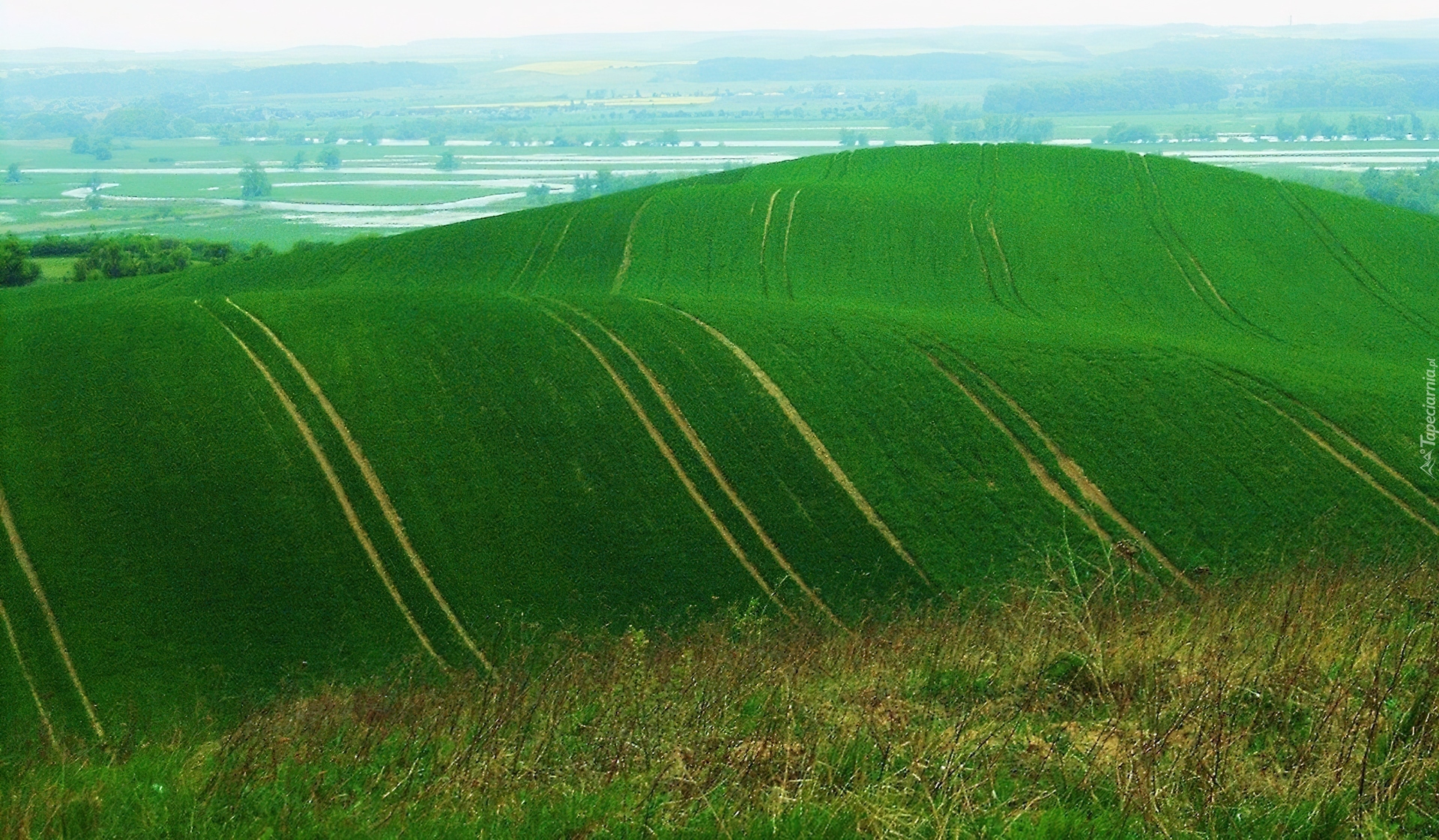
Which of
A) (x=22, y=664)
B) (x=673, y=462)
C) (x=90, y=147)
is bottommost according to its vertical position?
(x=22, y=664)

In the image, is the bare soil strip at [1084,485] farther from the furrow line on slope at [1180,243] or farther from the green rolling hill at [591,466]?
the furrow line on slope at [1180,243]

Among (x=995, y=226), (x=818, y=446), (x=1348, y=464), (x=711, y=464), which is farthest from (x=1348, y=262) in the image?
(x=711, y=464)

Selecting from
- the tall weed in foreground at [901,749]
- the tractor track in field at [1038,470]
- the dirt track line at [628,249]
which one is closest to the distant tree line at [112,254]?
the dirt track line at [628,249]

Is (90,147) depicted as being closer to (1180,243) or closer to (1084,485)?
(1180,243)

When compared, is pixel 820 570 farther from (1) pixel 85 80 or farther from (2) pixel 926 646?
(1) pixel 85 80

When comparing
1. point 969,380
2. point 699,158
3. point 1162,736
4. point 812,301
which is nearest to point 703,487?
point 969,380

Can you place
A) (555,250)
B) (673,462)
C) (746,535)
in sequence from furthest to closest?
(555,250), (673,462), (746,535)

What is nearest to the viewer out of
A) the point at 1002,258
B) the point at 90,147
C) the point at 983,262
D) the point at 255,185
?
the point at 983,262
